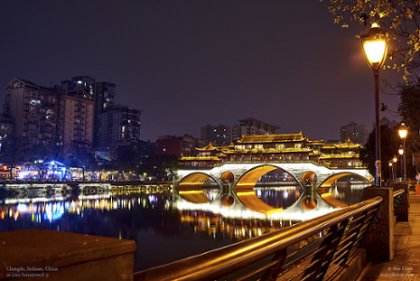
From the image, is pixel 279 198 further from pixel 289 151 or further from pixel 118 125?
pixel 118 125

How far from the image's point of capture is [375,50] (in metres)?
7.25

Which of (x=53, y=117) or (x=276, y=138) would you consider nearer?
(x=276, y=138)

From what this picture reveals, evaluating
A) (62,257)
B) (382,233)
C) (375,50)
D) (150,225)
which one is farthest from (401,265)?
A: (150,225)

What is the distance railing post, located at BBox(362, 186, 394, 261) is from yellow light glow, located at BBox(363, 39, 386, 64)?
2.50 metres

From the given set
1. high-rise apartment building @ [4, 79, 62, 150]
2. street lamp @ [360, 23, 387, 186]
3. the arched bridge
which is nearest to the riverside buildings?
high-rise apartment building @ [4, 79, 62, 150]

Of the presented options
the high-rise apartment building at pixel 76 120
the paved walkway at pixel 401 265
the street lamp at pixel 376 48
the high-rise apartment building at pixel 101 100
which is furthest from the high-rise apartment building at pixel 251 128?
the street lamp at pixel 376 48

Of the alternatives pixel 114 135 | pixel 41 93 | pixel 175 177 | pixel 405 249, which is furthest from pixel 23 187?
pixel 114 135

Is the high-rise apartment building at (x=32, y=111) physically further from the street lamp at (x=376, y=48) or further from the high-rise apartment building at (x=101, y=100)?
the street lamp at (x=376, y=48)

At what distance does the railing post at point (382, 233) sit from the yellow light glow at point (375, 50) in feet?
8.19

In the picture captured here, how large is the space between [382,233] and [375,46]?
350cm

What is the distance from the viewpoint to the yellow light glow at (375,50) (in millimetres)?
7180

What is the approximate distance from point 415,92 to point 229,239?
1341 cm

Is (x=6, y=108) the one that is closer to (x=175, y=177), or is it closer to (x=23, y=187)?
(x=23, y=187)

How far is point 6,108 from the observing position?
92.5m
